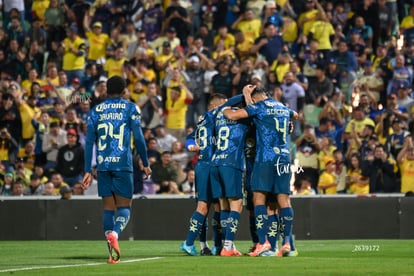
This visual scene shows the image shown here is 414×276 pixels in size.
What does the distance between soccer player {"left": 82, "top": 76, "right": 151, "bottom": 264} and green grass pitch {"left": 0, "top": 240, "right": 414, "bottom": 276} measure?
76cm

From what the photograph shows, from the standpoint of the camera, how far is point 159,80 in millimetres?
29547

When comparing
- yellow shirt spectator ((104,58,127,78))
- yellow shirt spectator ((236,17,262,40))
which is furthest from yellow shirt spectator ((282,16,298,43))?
yellow shirt spectator ((104,58,127,78))

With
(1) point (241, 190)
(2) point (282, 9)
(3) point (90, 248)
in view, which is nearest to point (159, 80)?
(2) point (282, 9)

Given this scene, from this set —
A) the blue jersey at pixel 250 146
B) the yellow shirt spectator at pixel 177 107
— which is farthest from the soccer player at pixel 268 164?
the yellow shirt spectator at pixel 177 107

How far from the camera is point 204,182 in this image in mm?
17453

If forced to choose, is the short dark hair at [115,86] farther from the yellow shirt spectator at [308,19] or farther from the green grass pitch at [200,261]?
the yellow shirt spectator at [308,19]

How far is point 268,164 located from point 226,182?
2.32 ft

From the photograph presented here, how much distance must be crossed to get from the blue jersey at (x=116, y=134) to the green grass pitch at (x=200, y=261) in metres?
1.28

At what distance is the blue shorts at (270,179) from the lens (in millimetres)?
16812

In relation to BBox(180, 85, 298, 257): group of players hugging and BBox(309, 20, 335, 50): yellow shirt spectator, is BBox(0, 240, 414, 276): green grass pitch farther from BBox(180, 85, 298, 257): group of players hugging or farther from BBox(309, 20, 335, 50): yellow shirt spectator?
BBox(309, 20, 335, 50): yellow shirt spectator

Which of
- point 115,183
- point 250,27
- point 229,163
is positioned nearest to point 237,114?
point 229,163

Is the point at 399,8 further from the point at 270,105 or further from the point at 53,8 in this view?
the point at 270,105

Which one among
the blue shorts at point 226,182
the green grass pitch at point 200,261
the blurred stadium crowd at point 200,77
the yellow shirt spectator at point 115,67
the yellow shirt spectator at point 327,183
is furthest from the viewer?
the yellow shirt spectator at point 115,67

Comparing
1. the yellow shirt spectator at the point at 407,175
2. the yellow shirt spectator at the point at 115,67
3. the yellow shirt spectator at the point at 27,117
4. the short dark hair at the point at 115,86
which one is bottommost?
the yellow shirt spectator at the point at 407,175
